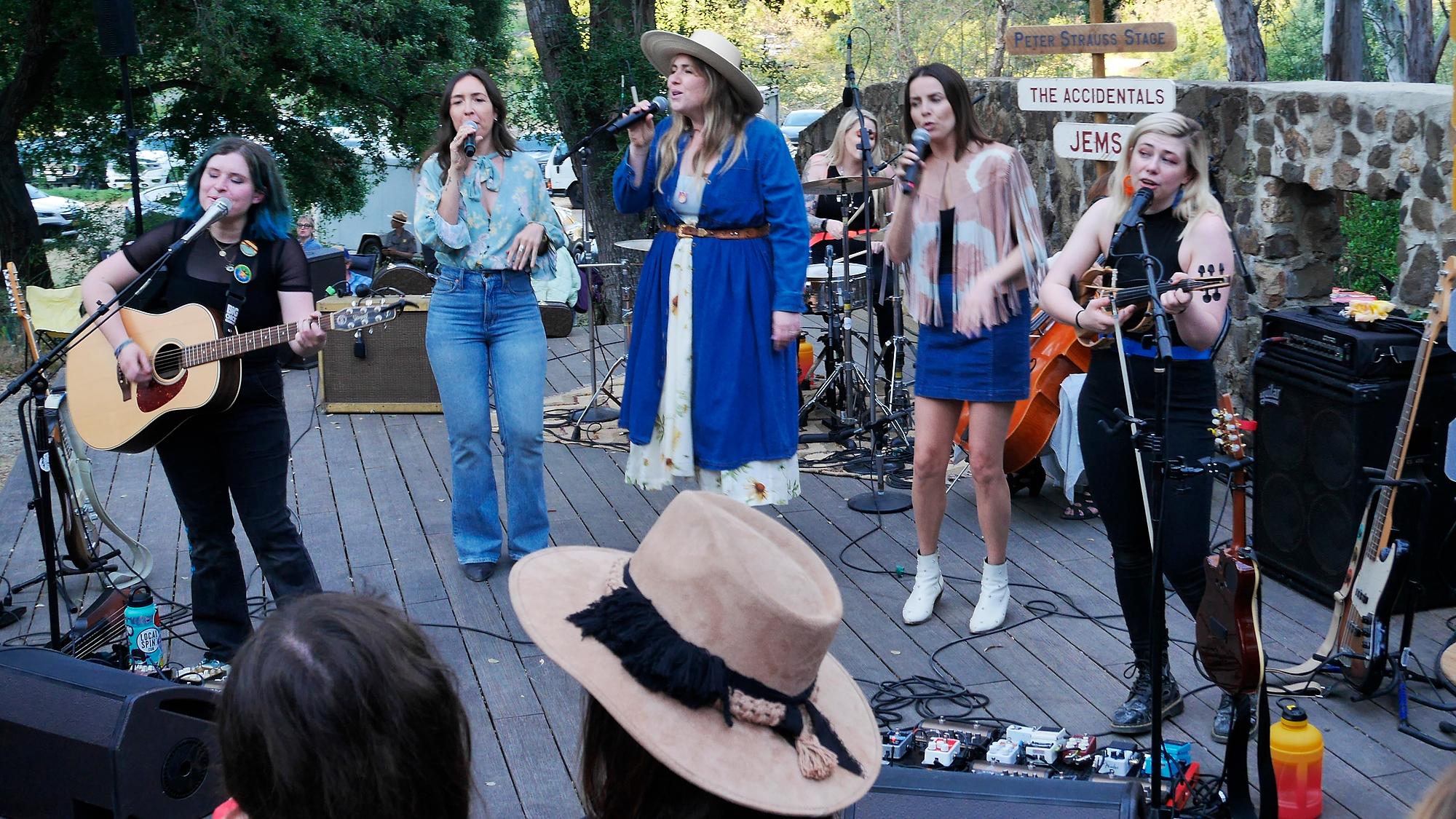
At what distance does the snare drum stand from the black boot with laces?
8.76 ft

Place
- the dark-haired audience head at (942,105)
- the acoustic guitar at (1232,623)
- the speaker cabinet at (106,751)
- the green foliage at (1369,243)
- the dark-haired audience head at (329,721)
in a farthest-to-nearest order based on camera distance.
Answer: the green foliage at (1369,243), the dark-haired audience head at (942,105), the acoustic guitar at (1232,623), the speaker cabinet at (106,751), the dark-haired audience head at (329,721)

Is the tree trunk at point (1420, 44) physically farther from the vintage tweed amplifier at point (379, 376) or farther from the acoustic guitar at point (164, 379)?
the acoustic guitar at point (164, 379)

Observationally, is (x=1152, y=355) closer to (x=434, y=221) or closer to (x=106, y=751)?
(x=434, y=221)

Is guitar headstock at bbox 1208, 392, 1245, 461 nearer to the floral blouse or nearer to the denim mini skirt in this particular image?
the denim mini skirt

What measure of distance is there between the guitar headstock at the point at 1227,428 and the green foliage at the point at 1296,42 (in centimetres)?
1711

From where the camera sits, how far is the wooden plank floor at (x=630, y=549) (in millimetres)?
3139

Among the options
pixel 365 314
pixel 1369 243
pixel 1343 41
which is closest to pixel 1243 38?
pixel 1343 41

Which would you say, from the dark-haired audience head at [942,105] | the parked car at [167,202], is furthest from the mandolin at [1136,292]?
the parked car at [167,202]

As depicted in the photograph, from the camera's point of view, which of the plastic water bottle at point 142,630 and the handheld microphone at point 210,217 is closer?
the handheld microphone at point 210,217

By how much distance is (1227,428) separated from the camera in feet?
10.0

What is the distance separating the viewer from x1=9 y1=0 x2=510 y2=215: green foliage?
9.35 meters

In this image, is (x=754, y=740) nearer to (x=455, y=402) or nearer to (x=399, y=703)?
(x=399, y=703)

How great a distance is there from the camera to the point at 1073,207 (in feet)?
21.9

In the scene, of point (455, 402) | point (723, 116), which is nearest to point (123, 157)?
point (455, 402)
